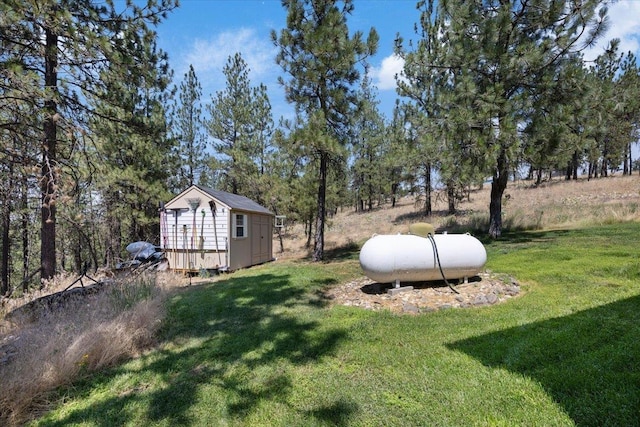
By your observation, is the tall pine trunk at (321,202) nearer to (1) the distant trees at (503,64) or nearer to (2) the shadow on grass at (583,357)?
(1) the distant trees at (503,64)

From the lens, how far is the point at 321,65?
34.0ft

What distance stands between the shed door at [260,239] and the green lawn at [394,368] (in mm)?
8083

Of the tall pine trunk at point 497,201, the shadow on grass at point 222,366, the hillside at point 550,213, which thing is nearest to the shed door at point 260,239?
the hillside at point 550,213

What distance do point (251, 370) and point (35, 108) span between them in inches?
215

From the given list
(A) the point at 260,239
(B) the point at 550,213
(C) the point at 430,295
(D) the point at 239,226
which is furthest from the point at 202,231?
(B) the point at 550,213

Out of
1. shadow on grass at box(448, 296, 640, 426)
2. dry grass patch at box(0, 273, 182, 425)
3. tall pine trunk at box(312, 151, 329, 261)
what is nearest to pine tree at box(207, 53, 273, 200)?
tall pine trunk at box(312, 151, 329, 261)

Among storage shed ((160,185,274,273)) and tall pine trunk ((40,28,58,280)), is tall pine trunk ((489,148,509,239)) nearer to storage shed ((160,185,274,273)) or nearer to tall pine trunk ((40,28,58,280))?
storage shed ((160,185,274,273))

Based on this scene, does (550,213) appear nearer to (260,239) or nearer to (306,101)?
(306,101)

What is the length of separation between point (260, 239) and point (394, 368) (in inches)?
459

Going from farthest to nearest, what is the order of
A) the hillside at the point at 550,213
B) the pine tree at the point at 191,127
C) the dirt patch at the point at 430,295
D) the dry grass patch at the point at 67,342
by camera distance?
the pine tree at the point at 191,127 < the hillside at the point at 550,213 < the dirt patch at the point at 430,295 < the dry grass patch at the point at 67,342

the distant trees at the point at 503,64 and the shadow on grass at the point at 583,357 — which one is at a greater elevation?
the distant trees at the point at 503,64

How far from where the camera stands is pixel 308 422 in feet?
8.60

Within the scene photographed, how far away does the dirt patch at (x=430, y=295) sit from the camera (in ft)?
17.2

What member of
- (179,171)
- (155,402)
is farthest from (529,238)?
(179,171)
